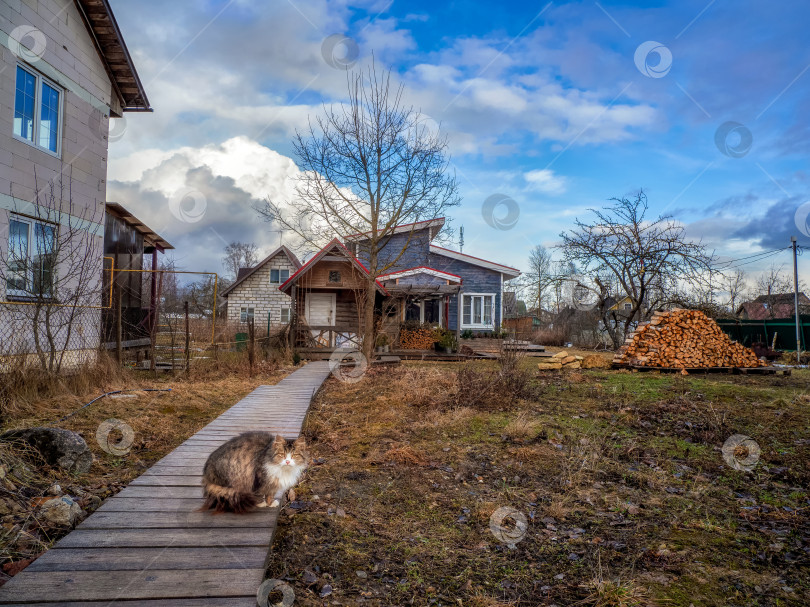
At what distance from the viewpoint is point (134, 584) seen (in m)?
2.59

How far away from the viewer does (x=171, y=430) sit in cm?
649

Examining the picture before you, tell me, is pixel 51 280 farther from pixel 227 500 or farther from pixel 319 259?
pixel 319 259

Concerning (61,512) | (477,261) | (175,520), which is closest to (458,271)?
(477,261)

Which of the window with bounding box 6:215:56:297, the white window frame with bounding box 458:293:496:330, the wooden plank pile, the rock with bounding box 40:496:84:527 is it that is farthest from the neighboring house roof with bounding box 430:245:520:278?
the rock with bounding box 40:496:84:527

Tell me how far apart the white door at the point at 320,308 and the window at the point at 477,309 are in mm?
7739

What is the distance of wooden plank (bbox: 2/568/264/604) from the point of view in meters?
2.46

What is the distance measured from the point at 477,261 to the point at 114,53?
17.2m

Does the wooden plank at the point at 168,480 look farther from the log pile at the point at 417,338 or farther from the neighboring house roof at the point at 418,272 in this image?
the neighboring house roof at the point at 418,272

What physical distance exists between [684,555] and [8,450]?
Result: 5734mm

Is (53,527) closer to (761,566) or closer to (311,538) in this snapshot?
(311,538)

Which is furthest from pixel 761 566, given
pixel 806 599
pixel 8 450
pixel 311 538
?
pixel 8 450

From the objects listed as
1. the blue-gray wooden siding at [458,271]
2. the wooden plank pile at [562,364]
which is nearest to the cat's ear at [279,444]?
the wooden plank pile at [562,364]

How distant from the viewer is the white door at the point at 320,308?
2002 cm

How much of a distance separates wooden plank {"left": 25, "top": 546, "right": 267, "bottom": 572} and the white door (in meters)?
17.1
